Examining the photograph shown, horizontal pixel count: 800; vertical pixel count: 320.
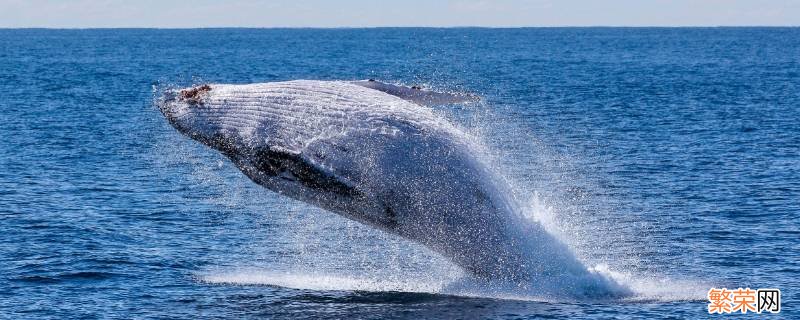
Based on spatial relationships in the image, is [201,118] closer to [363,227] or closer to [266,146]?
[266,146]

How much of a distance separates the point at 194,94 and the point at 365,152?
3.09 meters

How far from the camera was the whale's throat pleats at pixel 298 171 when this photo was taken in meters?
18.8

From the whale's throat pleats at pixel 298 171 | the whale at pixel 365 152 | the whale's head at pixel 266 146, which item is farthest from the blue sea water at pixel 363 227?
the whale's throat pleats at pixel 298 171

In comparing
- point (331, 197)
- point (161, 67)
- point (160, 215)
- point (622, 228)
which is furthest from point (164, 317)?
point (161, 67)

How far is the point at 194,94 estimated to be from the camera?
63.6ft

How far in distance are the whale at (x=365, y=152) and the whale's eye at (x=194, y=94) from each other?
0.02 m

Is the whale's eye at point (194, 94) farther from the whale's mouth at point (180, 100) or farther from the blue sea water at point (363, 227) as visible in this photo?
the blue sea water at point (363, 227)

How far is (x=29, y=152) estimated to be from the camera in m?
46.1

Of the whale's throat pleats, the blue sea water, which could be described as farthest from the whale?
the blue sea water

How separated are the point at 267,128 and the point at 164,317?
4717 millimetres

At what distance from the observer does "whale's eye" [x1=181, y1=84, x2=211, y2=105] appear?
1931cm

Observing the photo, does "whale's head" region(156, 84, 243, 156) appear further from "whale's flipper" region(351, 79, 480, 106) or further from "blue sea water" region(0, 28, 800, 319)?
"whale's flipper" region(351, 79, 480, 106)

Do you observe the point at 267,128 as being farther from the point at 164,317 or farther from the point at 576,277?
the point at 576,277

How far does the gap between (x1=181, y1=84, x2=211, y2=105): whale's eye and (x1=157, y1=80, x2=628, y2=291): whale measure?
0.7 inches
